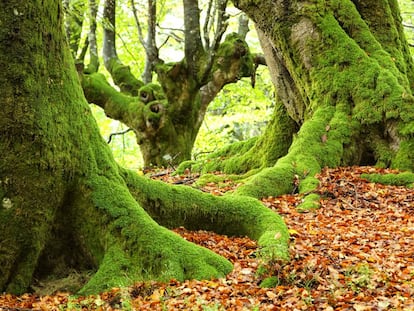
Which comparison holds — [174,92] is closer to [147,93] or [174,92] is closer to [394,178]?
[147,93]

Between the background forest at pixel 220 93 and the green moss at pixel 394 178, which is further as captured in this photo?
the background forest at pixel 220 93

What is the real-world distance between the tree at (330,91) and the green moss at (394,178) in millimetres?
327

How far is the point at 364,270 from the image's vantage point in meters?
4.82

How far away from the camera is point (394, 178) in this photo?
876cm

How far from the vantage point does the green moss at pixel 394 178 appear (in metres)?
8.67

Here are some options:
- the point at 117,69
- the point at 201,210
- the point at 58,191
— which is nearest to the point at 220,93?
the point at 117,69

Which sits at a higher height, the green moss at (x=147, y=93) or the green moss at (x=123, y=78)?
the green moss at (x=123, y=78)

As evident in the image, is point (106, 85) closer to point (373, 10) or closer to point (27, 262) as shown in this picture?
point (373, 10)

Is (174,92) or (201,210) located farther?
(174,92)

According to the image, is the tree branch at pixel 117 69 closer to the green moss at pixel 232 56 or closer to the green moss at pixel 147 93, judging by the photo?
the green moss at pixel 147 93

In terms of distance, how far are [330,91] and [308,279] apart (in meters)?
6.24

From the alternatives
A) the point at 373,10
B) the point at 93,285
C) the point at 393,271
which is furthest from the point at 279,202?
the point at 373,10

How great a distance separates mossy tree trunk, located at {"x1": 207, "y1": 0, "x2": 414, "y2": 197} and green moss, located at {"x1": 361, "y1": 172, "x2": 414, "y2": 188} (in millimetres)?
322

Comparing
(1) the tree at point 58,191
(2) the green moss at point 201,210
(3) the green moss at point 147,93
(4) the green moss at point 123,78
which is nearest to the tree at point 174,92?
(3) the green moss at point 147,93
